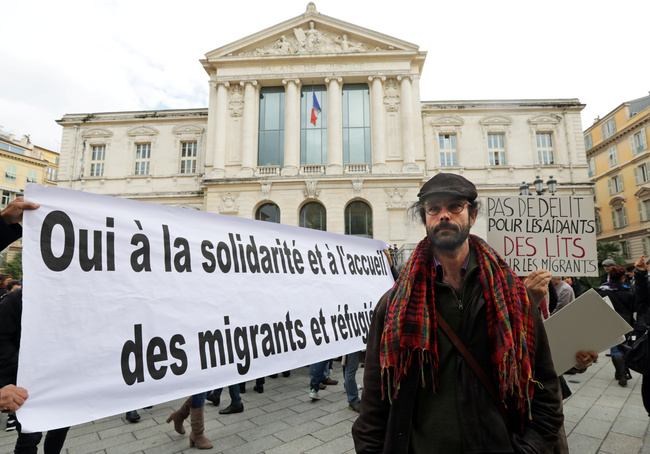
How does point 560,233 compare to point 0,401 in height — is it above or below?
above

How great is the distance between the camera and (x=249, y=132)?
23562mm

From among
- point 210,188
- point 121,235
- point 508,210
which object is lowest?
point 121,235

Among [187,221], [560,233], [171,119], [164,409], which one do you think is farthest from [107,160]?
[560,233]

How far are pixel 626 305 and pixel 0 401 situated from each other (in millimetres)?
8312

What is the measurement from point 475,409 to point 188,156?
27.6m

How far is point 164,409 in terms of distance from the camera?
5.13 metres

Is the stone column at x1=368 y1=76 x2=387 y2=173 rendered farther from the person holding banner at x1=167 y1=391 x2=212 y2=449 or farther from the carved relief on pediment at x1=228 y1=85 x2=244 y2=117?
the person holding banner at x1=167 y1=391 x2=212 y2=449

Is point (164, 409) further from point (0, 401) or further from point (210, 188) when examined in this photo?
point (210, 188)

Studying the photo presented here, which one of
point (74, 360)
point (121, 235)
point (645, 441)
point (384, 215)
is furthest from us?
point (384, 215)

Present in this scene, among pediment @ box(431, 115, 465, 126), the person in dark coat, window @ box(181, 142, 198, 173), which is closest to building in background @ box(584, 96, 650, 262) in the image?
pediment @ box(431, 115, 465, 126)

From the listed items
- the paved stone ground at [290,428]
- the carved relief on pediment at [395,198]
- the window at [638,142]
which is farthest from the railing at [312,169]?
the window at [638,142]

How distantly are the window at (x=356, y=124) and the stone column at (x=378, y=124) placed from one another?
51 centimetres

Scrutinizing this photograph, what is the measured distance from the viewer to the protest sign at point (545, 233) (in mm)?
3072

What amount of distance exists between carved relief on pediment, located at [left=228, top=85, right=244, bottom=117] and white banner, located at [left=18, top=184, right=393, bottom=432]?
22685 millimetres
